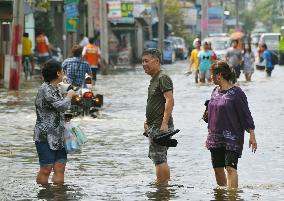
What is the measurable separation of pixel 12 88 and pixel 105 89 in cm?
322

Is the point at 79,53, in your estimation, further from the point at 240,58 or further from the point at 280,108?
the point at 240,58

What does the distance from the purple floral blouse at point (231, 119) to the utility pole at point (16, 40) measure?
70.7 ft

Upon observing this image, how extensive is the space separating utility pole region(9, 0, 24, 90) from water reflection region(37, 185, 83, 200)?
66.6 ft

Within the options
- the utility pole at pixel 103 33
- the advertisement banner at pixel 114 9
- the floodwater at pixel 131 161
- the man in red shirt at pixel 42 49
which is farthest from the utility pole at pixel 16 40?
the advertisement banner at pixel 114 9

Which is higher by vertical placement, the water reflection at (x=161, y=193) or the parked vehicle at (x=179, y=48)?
the water reflection at (x=161, y=193)

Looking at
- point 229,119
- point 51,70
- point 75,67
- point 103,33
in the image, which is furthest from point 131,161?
point 103,33

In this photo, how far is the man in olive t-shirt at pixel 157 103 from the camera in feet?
41.6

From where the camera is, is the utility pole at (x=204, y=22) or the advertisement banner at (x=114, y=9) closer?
the advertisement banner at (x=114, y=9)

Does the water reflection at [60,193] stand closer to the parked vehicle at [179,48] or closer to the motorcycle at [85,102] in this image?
the motorcycle at [85,102]

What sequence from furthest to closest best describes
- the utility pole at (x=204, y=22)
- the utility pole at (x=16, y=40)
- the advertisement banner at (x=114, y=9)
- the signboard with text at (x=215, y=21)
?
the signboard with text at (x=215, y=21) → the utility pole at (x=204, y=22) → the advertisement banner at (x=114, y=9) → the utility pole at (x=16, y=40)

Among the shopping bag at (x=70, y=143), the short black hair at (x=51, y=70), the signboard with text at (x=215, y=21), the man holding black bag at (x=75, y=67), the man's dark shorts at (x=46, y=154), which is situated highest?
the short black hair at (x=51, y=70)

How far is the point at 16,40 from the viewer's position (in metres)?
33.6

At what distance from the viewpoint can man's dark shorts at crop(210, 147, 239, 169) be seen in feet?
39.6

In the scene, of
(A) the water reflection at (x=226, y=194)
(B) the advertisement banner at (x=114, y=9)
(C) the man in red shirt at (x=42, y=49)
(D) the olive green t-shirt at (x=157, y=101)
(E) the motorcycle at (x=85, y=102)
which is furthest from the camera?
(B) the advertisement banner at (x=114, y=9)
